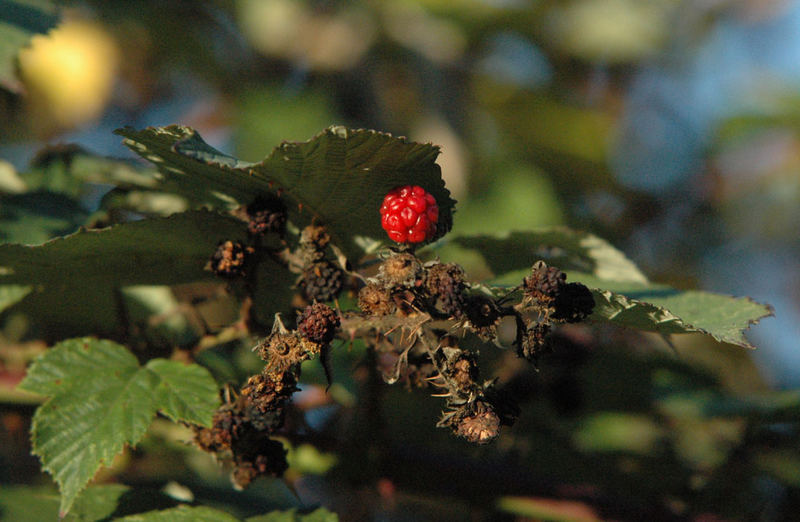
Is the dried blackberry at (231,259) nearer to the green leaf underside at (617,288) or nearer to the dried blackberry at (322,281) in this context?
the dried blackberry at (322,281)

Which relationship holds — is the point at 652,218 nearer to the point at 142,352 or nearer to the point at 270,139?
the point at 270,139

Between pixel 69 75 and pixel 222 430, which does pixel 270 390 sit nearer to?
pixel 222 430

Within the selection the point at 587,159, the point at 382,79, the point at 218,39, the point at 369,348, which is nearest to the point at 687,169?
the point at 587,159

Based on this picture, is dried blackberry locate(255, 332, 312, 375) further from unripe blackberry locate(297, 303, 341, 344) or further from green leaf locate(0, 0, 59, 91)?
green leaf locate(0, 0, 59, 91)

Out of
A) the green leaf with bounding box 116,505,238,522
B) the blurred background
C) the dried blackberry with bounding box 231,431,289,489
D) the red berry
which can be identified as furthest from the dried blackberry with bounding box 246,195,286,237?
the blurred background

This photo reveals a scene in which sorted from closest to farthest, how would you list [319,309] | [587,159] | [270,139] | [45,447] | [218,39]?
[319,309]
[45,447]
[270,139]
[587,159]
[218,39]
